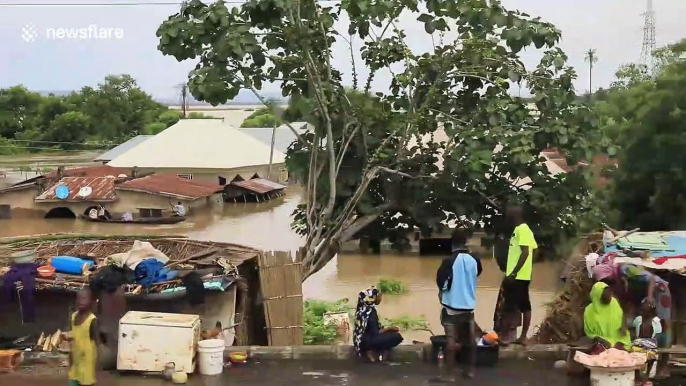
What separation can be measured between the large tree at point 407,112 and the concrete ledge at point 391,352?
78.4 inches

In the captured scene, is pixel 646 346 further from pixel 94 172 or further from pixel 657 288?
pixel 94 172

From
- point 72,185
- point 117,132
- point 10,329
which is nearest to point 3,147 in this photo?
point 117,132

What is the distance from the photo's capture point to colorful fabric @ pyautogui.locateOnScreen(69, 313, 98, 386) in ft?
18.9

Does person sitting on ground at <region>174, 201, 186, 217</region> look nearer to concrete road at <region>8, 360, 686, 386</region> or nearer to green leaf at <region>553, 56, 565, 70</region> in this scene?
green leaf at <region>553, 56, 565, 70</region>

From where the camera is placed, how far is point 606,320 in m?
6.16

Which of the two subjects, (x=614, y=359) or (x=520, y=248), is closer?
(x=614, y=359)

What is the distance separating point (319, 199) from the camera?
9391mm

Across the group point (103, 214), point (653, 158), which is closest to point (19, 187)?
point (103, 214)

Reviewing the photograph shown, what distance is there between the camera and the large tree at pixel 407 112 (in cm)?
836

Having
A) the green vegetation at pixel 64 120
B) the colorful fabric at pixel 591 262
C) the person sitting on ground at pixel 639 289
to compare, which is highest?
the green vegetation at pixel 64 120

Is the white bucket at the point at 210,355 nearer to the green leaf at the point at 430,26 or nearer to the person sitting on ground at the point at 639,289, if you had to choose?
the person sitting on ground at the point at 639,289

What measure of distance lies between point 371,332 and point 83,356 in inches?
102

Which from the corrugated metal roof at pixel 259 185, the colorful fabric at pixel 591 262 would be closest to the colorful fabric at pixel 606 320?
the colorful fabric at pixel 591 262

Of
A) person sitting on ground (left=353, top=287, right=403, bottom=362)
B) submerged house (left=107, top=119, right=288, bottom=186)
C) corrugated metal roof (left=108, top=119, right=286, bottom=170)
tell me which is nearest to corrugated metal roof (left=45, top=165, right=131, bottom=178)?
submerged house (left=107, top=119, right=288, bottom=186)
